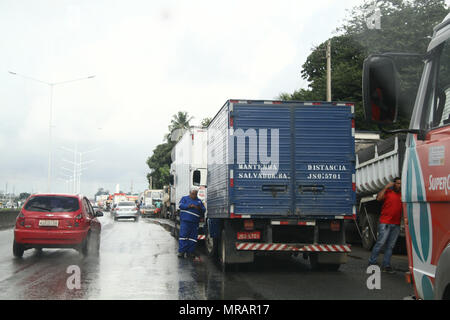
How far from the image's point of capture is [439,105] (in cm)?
443

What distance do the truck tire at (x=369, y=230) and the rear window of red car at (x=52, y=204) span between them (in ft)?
26.6

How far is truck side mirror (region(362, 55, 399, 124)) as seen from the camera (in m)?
4.30

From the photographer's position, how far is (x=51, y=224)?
44.9 ft

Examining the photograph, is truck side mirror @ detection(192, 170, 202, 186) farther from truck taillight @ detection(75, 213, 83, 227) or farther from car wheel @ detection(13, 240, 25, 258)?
car wheel @ detection(13, 240, 25, 258)

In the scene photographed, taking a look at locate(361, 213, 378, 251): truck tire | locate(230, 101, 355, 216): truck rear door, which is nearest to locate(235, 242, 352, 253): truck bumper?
locate(230, 101, 355, 216): truck rear door

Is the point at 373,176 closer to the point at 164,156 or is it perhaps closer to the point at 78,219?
the point at 78,219

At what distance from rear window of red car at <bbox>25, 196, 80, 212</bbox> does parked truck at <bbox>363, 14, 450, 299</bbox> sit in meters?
10.6

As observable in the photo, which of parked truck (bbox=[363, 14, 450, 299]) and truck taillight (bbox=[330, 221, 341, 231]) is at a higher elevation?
parked truck (bbox=[363, 14, 450, 299])

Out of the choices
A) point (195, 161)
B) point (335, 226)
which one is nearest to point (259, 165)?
point (335, 226)

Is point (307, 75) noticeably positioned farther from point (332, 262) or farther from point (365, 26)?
point (332, 262)

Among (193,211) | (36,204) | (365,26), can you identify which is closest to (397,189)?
(193,211)
